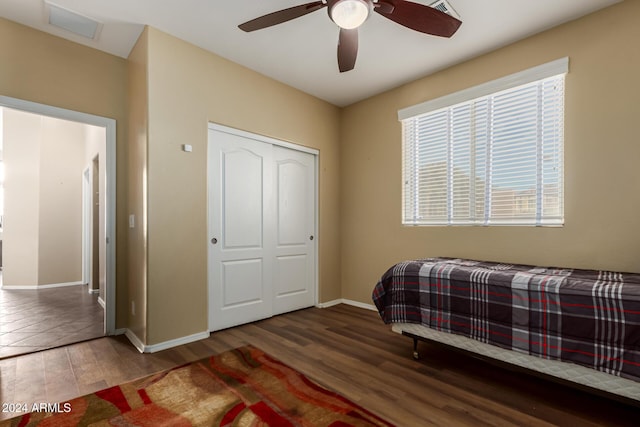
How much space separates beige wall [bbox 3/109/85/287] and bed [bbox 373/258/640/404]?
6096 millimetres

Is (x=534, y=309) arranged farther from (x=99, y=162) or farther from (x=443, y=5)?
(x=99, y=162)

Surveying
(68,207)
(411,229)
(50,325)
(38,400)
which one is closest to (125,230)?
(50,325)

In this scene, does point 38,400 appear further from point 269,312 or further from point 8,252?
point 8,252

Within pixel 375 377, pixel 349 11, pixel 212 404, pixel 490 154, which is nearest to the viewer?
pixel 349 11

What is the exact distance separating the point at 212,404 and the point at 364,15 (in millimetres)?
2509

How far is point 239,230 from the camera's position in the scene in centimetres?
347

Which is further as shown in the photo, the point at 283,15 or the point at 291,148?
the point at 291,148

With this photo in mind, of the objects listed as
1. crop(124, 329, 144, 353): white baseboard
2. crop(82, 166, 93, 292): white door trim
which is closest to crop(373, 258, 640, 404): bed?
crop(124, 329, 144, 353): white baseboard

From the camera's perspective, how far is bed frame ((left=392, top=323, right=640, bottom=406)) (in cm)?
165

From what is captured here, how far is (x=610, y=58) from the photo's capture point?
2.43m

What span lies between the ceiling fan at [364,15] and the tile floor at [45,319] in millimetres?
3304

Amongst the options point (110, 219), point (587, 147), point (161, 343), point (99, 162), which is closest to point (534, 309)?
Result: point (587, 147)

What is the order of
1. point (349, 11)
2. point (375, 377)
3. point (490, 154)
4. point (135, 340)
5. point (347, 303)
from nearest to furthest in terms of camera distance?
point (349, 11) → point (375, 377) → point (135, 340) → point (490, 154) → point (347, 303)

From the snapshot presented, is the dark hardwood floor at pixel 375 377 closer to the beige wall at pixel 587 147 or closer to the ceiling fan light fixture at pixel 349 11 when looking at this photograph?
the beige wall at pixel 587 147
